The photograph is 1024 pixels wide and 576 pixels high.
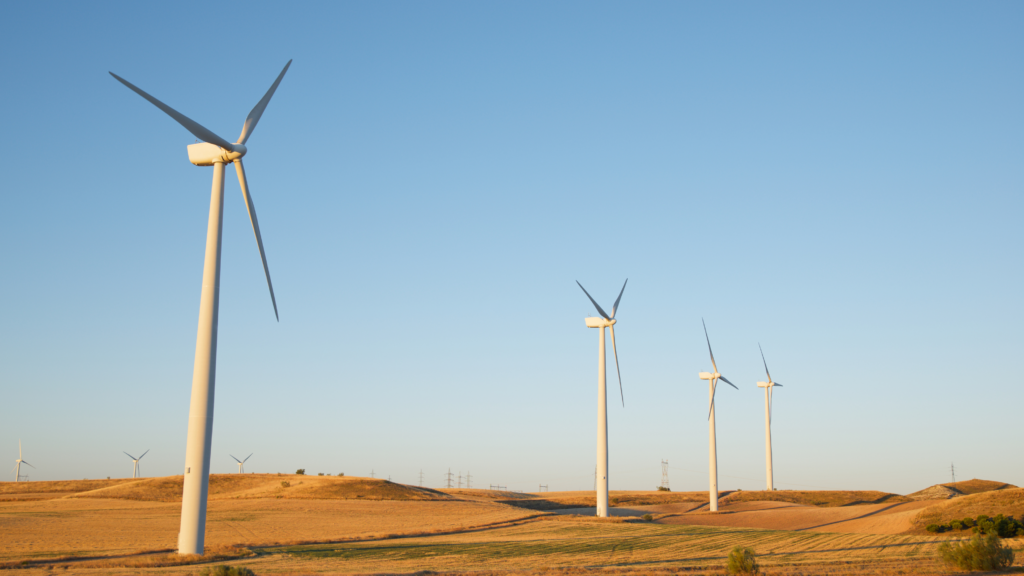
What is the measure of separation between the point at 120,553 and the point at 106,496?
5523 centimetres

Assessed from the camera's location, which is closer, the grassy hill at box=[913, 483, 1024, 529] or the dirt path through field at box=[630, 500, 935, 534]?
the grassy hill at box=[913, 483, 1024, 529]

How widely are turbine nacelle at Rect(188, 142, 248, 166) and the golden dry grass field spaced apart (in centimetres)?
1634

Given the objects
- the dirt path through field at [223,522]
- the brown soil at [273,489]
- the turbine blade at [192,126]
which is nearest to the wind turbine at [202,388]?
the turbine blade at [192,126]

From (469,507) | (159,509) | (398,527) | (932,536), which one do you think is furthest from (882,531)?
(159,509)

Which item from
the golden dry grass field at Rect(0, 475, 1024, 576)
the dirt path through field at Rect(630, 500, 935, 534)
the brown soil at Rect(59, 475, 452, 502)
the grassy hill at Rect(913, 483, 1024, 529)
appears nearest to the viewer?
the golden dry grass field at Rect(0, 475, 1024, 576)

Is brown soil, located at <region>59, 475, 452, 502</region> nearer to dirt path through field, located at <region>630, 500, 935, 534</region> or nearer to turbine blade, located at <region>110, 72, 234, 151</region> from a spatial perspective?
dirt path through field, located at <region>630, 500, 935, 534</region>

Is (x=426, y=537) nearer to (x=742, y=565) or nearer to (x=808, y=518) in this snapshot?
(x=742, y=565)

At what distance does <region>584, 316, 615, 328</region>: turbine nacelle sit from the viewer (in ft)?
215

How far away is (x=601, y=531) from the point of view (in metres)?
48.8

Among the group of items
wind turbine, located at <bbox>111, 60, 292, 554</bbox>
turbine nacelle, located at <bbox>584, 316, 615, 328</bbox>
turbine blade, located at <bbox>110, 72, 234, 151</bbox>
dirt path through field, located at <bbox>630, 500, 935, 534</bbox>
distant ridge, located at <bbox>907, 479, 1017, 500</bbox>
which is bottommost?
dirt path through field, located at <bbox>630, 500, 935, 534</bbox>

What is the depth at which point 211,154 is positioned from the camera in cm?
3341

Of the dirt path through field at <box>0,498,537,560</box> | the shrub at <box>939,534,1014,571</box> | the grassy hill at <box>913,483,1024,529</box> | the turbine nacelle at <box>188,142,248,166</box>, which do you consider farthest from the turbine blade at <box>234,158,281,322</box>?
the grassy hill at <box>913,483,1024,529</box>

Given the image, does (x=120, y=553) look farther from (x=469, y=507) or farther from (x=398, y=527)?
(x=469, y=507)

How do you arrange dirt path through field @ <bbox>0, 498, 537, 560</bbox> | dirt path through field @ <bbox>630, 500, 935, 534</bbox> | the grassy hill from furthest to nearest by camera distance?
dirt path through field @ <bbox>630, 500, 935, 534</bbox>
the grassy hill
dirt path through field @ <bbox>0, 498, 537, 560</bbox>
